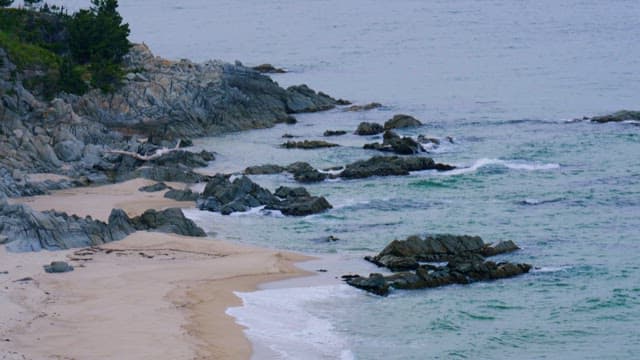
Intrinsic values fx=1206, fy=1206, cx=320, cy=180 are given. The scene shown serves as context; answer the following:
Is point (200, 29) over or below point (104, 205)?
over

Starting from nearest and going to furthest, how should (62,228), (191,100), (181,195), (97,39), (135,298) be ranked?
1. (135,298)
2. (62,228)
3. (181,195)
4. (191,100)
5. (97,39)

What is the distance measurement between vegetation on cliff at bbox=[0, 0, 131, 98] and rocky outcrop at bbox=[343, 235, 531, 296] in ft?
87.8

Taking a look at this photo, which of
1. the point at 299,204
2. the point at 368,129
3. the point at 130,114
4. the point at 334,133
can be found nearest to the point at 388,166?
the point at 299,204

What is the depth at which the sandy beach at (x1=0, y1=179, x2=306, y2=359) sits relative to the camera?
26.7m

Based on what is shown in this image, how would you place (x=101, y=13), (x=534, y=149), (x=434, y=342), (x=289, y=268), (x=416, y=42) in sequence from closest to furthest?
(x=434, y=342) → (x=289, y=268) → (x=534, y=149) → (x=101, y=13) → (x=416, y=42)

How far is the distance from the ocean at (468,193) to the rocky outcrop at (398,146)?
3.43 ft

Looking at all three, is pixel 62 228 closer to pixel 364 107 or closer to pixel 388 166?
pixel 388 166

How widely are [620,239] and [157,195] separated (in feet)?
55.9

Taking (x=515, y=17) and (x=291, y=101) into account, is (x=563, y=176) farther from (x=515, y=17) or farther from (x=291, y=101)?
(x=515, y=17)

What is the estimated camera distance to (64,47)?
2527 inches

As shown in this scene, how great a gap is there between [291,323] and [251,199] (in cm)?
1418

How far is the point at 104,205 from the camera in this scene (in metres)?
43.0

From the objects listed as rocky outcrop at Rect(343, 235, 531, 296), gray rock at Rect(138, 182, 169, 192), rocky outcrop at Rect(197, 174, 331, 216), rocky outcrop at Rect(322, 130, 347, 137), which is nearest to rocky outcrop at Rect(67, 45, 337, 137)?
rocky outcrop at Rect(322, 130, 347, 137)

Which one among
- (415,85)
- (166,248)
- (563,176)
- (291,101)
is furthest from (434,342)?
(415,85)
